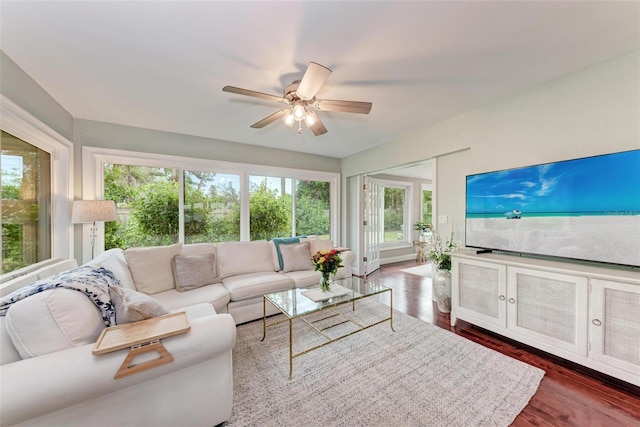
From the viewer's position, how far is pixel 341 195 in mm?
→ 4984

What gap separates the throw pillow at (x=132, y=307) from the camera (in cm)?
132

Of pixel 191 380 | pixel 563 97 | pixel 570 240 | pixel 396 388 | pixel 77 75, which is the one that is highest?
pixel 77 75

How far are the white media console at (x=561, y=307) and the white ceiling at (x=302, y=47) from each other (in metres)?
1.67

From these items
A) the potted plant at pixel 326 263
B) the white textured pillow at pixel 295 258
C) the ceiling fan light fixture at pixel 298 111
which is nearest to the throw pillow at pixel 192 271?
the white textured pillow at pixel 295 258

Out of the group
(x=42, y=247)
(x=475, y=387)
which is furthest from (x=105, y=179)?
(x=475, y=387)

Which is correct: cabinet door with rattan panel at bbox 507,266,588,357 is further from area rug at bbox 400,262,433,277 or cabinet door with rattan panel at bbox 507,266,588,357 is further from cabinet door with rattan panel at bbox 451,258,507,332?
area rug at bbox 400,262,433,277

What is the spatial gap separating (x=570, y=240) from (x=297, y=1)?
→ 273 centimetres

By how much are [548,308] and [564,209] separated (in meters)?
0.84

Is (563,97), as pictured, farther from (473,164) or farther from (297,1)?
(297,1)

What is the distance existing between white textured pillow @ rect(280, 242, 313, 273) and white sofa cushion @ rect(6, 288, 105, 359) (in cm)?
210

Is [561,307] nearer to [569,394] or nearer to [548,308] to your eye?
[548,308]

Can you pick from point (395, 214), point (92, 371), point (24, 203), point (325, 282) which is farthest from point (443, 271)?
point (24, 203)

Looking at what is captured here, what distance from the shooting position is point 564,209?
1.97 metres

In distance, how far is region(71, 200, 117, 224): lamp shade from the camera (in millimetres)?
2539
